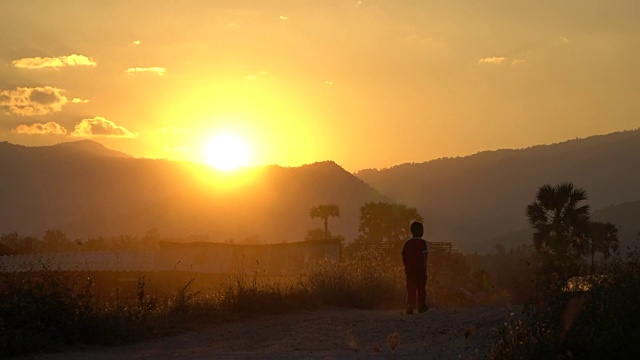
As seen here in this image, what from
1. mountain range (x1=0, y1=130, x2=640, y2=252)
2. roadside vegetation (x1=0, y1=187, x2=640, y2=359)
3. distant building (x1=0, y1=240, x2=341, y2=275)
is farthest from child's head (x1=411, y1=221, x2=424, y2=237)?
mountain range (x1=0, y1=130, x2=640, y2=252)

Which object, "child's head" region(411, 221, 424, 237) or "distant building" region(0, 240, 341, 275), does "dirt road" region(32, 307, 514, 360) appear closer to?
"child's head" region(411, 221, 424, 237)

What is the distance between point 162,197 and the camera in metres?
170

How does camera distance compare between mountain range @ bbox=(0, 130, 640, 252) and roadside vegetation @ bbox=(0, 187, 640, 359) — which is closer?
roadside vegetation @ bbox=(0, 187, 640, 359)

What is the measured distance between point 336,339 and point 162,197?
160 meters

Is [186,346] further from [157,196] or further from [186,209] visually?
[157,196]

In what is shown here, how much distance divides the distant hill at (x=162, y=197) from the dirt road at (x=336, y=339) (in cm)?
12337

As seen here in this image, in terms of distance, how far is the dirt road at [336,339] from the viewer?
11.8 meters

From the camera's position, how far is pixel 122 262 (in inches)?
1436

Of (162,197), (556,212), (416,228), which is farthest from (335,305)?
(162,197)

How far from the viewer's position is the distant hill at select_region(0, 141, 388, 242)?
5807 inches

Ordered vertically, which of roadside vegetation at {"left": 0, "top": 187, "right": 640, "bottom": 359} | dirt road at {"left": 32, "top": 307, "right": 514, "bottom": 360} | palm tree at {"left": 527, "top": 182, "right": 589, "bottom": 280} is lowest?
dirt road at {"left": 32, "top": 307, "right": 514, "bottom": 360}

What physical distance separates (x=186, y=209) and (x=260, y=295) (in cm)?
13743

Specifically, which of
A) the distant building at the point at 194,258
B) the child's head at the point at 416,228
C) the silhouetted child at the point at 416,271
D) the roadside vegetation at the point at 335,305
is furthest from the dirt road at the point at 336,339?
the distant building at the point at 194,258

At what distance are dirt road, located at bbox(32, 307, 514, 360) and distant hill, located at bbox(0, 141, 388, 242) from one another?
405 feet
